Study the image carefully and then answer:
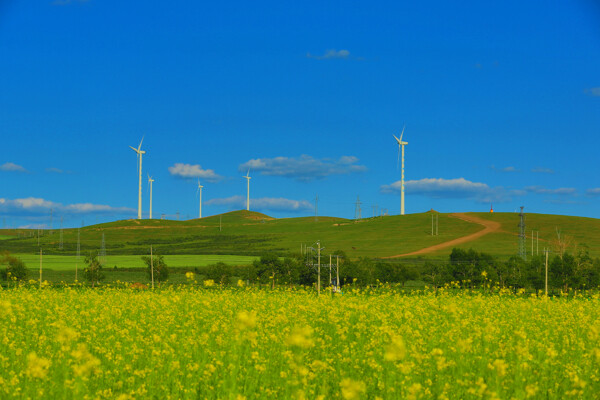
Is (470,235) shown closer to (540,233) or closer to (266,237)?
(540,233)

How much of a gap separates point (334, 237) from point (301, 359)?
137 meters

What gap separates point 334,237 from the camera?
143 metres

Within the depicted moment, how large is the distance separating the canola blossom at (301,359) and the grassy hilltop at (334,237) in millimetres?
97643

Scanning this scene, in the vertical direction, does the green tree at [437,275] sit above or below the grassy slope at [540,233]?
below

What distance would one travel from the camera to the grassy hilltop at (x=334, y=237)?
12312 centimetres

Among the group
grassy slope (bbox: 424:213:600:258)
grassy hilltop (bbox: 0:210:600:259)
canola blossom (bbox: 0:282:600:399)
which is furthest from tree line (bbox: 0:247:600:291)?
grassy hilltop (bbox: 0:210:600:259)

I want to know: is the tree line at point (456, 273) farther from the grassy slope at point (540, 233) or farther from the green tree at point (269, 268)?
the grassy slope at point (540, 233)

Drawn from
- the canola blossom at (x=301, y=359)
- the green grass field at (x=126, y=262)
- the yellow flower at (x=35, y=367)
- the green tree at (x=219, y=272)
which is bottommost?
the green grass field at (x=126, y=262)

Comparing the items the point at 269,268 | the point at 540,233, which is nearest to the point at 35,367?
the point at 269,268

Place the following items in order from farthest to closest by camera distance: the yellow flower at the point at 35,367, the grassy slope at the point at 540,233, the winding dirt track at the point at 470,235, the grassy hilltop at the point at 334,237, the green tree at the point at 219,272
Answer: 1. the grassy hilltop at the point at 334,237
2. the winding dirt track at the point at 470,235
3. the grassy slope at the point at 540,233
4. the green tree at the point at 219,272
5. the yellow flower at the point at 35,367

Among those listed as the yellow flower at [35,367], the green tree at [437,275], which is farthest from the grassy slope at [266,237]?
the yellow flower at [35,367]

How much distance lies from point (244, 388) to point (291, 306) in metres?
11.1

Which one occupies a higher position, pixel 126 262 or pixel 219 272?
pixel 219 272

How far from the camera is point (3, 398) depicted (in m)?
7.18
